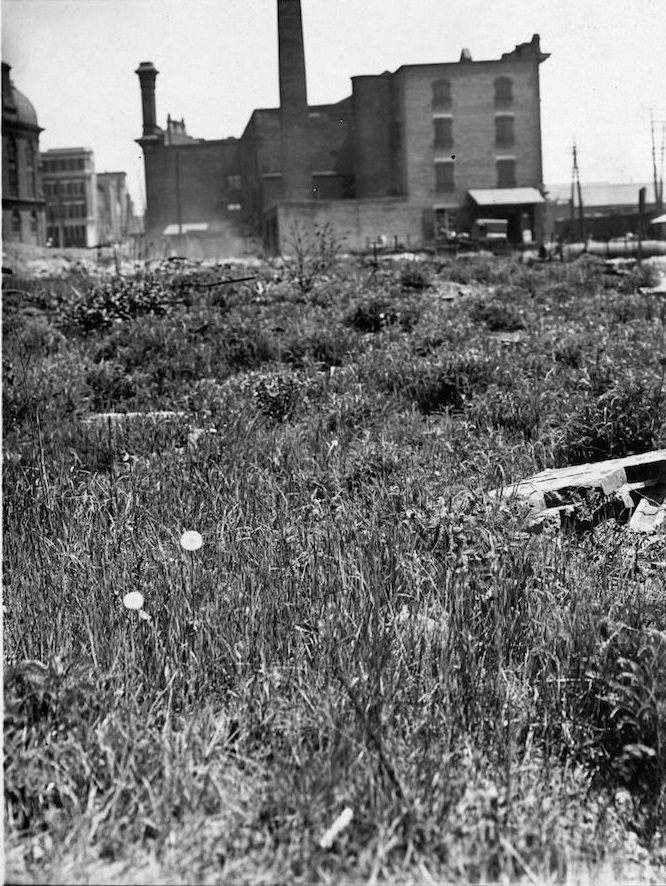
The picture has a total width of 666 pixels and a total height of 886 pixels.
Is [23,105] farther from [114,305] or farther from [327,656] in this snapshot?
[114,305]

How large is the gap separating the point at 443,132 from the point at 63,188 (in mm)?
48091

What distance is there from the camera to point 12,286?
17.5m

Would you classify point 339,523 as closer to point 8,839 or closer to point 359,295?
point 8,839

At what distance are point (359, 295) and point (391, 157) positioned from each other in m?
41.9

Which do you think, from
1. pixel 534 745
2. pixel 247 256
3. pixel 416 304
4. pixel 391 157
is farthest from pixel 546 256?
pixel 534 745

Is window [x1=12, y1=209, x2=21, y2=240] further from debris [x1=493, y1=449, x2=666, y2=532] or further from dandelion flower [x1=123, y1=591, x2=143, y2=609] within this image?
dandelion flower [x1=123, y1=591, x2=143, y2=609]

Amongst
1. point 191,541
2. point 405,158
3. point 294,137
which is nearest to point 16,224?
point 294,137

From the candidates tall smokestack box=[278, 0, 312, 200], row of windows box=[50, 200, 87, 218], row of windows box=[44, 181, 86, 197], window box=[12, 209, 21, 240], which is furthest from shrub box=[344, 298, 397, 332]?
row of windows box=[50, 200, 87, 218]

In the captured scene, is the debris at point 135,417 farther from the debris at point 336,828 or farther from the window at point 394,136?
the window at point 394,136

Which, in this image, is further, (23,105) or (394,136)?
(394,136)

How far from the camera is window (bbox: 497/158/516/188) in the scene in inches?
2060

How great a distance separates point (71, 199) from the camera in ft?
290

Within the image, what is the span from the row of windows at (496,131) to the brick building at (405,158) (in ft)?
0.19

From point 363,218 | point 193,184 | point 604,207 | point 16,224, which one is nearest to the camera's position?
point 363,218
